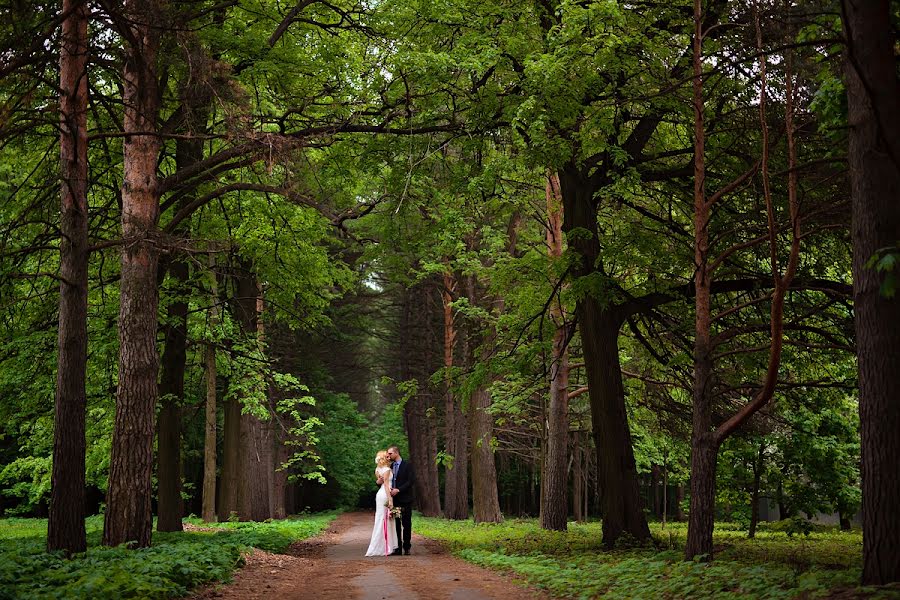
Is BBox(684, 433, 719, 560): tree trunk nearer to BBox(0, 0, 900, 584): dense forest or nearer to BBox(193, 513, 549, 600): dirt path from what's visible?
BBox(0, 0, 900, 584): dense forest

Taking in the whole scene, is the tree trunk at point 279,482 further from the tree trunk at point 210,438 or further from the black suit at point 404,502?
the black suit at point 404,502

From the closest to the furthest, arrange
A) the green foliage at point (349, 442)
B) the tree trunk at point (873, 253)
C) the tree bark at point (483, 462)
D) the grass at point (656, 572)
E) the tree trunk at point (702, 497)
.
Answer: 1. the tree trunk at point (873, 253)
2. the grass at point (656, 572)
3. the tree trunk at point (702, 497)
4. the tree bark at point (483, 462)
5. the green foliage at point (349, 442)

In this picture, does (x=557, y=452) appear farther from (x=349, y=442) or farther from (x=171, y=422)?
(x=349, y=442)

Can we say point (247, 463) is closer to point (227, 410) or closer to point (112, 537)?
point (227, 410)

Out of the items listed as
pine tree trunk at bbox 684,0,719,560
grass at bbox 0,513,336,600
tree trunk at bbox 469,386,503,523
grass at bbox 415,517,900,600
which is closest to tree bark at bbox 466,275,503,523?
tree trunk at bbox 469,386,503,523

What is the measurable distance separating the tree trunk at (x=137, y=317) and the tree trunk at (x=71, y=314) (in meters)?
0.76

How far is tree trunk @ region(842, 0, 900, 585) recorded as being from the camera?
22.1 feet

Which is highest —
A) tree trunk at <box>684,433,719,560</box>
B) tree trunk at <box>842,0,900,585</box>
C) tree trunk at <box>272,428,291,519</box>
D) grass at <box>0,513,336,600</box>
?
tree trunk at <box>842,0,900,585</box>

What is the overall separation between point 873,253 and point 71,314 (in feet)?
31.0

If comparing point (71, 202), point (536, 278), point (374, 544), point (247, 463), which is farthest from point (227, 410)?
point (71, 202)

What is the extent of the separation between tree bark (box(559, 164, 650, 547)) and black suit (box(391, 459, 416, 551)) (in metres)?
3.82

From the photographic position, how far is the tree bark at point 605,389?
1366cm

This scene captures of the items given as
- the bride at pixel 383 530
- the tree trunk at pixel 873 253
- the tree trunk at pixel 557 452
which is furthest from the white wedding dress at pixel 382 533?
the tree trunk at pixel 873 253

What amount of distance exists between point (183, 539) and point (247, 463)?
474 inches
